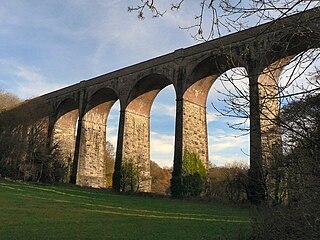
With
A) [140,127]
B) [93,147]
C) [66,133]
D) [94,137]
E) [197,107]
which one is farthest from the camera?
[66,133]

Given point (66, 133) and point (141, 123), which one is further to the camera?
point (66, 133)

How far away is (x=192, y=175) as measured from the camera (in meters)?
18.9

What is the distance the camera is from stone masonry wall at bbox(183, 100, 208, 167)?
1948 centimetres

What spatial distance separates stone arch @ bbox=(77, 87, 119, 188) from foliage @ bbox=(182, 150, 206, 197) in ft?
27.3

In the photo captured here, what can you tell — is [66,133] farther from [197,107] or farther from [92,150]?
[197,107]

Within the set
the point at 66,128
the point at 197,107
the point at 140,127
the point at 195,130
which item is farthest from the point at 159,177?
the point at 195,130

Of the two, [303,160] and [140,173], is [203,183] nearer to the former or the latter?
[140,173]

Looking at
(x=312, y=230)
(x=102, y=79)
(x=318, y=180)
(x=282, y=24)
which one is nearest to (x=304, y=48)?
(x=282, y=24)

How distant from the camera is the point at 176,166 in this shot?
19.1 meters

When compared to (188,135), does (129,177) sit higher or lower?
lower

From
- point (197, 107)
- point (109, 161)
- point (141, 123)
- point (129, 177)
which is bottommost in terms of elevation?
point (129, 177)

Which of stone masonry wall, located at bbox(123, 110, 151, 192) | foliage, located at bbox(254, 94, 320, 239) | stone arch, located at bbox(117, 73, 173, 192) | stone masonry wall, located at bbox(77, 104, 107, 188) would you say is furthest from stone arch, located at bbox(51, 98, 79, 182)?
foliage, located at bbox(254, 94, 320, 239)

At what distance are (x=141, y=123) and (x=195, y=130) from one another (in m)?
5.21

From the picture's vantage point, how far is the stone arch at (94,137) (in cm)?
2586
